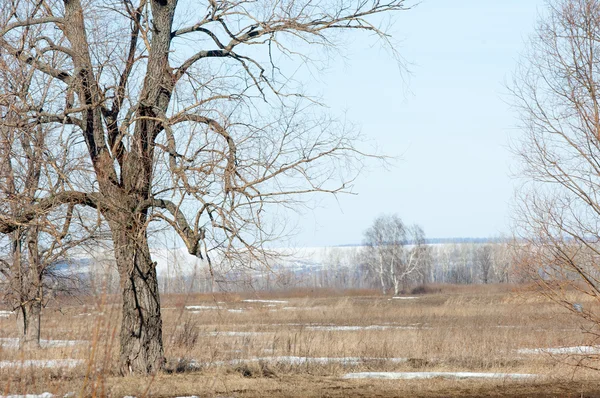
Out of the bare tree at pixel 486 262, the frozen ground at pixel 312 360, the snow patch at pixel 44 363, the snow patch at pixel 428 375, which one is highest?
the bare tree at pixel 486 262

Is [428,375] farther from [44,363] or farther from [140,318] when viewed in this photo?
[44,363]

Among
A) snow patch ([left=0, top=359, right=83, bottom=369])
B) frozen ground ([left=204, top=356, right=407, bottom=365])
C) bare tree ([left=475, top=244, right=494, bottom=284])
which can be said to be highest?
bare tree ([left=475, top=244, right=494, bottom=284])

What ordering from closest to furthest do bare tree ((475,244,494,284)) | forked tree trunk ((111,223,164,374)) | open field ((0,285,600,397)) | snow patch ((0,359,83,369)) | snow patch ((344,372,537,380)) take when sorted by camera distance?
snow patch ((0,359,83,369)) → open field ((0,285,600,397)) → forked tree trunk ((111,223,164,374)) → snow patch ((344,372,537,380)) → bare tree ((475,244,494,284))

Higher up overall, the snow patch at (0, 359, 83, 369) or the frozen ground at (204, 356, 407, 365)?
the snow patch at (0, 359, 83, 369)

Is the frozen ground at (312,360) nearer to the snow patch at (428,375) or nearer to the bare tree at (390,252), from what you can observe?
the snow patch at (428,375)

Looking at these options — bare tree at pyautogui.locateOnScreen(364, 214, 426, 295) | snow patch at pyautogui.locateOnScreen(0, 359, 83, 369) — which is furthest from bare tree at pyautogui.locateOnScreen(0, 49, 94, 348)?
bare tree at pyautogui.locateOnScreen(364, 214, 426, 295)

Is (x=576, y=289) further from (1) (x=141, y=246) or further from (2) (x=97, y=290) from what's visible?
(2) (x=97, y=290)

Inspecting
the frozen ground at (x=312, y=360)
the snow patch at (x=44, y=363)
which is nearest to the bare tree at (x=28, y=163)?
the snow patch at (x=44, y=363)

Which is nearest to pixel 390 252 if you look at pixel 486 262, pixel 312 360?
pixel 486 262

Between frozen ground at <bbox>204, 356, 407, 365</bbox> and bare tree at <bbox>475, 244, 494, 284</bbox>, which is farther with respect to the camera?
bare tree at <bbox>475, 244, 494, 284</bbox>

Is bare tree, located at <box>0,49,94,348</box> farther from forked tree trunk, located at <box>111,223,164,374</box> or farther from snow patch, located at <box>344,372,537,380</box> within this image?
snow patch, located at <box>344,372,537,380</box>

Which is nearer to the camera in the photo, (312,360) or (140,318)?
(140,318)

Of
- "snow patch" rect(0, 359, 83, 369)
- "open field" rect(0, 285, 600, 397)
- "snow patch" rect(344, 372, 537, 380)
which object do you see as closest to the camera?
"snow patch" rect(0, 359, 83, 369)

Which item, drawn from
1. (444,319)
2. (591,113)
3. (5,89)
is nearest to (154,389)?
(5,89)
